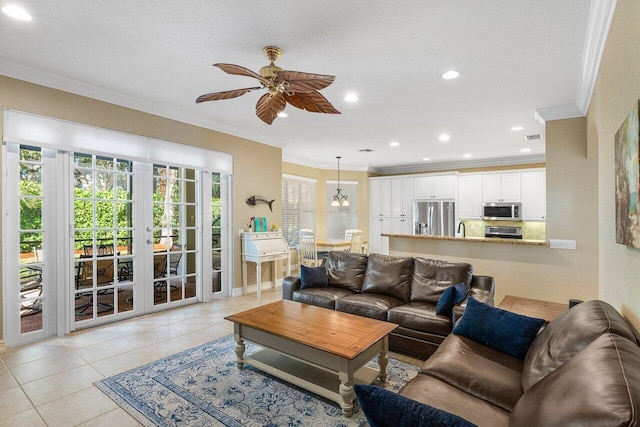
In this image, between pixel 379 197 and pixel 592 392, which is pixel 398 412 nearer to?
pixel 592 392

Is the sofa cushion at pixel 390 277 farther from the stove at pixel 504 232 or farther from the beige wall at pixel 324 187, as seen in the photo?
the stove at pixel 504 232

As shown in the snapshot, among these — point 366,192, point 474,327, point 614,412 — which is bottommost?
point 474,327

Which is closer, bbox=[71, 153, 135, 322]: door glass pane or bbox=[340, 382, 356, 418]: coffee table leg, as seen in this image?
bbox=[340, 382, 356, 418]: coffee table leg

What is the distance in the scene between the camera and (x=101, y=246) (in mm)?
3920

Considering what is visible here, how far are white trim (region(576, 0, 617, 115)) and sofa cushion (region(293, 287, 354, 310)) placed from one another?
313 cm

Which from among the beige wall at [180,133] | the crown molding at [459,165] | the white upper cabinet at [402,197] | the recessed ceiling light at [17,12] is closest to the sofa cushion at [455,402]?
the recessed ceiling light at [17,12]

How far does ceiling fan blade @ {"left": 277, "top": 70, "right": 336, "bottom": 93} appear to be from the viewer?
2.28 meters

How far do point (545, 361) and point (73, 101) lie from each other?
4665 mm

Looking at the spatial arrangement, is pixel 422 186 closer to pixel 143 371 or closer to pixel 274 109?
pixel 274 109

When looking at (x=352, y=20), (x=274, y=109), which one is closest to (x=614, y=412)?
(x=352, y=20)

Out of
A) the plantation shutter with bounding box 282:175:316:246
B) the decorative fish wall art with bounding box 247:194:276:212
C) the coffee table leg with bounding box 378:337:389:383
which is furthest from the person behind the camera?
the plantation shutter with bounding box 282:175:316:246

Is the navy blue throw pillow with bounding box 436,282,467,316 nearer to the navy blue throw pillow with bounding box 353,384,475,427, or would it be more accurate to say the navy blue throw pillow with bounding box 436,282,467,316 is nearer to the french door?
the navy blue throw pillow with bounding box 353,384,475,427

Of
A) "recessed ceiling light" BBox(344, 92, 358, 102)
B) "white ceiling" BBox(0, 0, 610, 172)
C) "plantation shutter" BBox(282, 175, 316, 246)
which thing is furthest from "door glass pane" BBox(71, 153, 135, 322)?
"plantation shutter" BBox(282, 175, 316, 246)

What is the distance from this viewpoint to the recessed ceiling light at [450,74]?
3.17 metres
